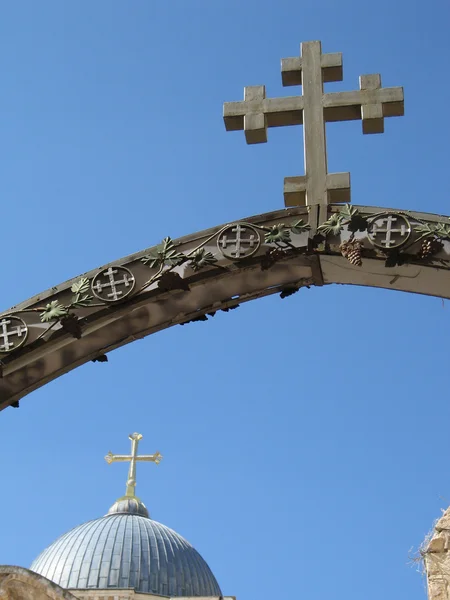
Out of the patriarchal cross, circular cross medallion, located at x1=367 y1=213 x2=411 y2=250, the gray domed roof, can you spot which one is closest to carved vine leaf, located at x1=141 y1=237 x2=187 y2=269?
the patriarchal cross

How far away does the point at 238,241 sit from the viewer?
26.0 ft

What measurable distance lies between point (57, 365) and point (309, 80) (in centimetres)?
293

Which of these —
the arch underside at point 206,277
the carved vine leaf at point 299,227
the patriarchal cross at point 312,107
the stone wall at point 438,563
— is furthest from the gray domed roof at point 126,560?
the carved vine leaf at point 299,227

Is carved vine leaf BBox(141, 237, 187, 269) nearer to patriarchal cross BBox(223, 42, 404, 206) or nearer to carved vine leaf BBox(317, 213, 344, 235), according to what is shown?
carved vine leaf BBox(317, 213, 344, 235)

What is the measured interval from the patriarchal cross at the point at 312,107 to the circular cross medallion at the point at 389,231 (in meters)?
0.84

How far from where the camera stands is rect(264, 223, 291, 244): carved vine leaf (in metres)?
7.89

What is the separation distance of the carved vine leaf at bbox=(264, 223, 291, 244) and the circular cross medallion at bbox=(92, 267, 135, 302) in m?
0.91

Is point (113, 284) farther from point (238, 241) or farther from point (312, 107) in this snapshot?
point (312, 107)

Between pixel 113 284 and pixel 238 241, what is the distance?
0.85 meters

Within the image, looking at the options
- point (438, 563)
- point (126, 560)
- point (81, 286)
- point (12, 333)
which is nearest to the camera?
point (12, 333)

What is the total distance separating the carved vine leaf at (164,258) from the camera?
25.8 feet

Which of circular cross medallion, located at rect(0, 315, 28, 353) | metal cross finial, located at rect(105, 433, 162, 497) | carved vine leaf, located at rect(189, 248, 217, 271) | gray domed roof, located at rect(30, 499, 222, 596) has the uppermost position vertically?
metal cross finial, located at rect(105, 433, 162, 497)

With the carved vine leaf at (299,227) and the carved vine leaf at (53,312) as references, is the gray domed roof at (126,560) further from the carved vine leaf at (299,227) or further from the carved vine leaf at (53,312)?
the carved vine leaf at (299,227)

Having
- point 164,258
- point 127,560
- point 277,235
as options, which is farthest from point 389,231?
point 127,560
